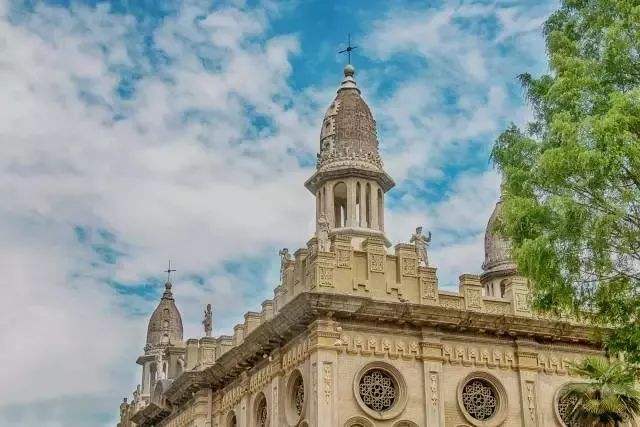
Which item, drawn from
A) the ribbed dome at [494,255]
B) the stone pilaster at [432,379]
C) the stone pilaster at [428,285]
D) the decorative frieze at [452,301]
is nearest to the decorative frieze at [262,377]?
the stone pilaster at [432,379]

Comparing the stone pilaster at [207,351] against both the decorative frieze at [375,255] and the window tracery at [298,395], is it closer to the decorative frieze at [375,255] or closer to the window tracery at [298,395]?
the window tracery at [298,395]

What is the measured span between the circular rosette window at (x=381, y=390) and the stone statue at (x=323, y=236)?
149 inches

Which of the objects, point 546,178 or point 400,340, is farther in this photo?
point 400,340

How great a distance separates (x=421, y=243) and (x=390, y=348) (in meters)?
3.85

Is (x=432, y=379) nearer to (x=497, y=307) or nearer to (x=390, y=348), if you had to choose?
(x=390, y=348)

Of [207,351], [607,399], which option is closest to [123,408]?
[207,351]

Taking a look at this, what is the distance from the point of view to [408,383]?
86.5 feet

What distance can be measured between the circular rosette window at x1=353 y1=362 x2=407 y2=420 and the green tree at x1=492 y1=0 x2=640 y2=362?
9368 mm

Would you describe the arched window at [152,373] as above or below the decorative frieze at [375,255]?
above

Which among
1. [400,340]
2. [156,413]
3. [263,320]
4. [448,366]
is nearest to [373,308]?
[400,340]

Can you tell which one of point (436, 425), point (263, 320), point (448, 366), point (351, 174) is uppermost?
point (351, 174)

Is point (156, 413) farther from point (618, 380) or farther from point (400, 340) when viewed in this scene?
point (618, 380)

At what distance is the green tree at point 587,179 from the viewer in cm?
1550

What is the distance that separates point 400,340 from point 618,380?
A: 6.20m
